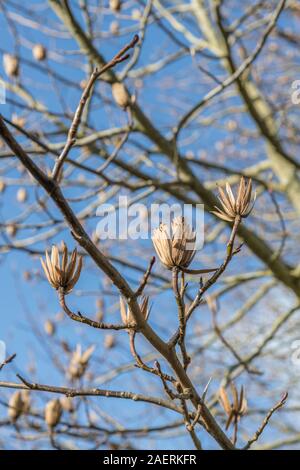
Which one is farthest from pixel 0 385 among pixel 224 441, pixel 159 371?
pixel 224 441

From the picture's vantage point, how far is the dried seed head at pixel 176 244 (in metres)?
0.77

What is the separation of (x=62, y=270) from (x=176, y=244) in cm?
18

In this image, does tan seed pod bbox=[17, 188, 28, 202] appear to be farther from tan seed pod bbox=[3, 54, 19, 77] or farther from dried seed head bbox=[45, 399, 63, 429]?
dried seed head bbox=[45, 399, 63, 429]

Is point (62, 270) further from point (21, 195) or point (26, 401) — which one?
point (21, 195)

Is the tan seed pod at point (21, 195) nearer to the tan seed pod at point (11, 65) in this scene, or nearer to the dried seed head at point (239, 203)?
the tan seed pod at point (11, 65)

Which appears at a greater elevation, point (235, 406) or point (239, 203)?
point (239, 203)

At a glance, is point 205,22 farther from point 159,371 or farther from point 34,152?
point 159,371

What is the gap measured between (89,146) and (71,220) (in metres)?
1.76

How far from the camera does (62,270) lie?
781 millimetres

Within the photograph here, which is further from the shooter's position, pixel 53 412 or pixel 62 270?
pixel 53 412

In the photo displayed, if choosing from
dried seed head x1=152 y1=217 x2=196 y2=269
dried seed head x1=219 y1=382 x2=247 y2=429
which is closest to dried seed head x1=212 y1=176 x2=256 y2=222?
dried seed head x1=152 y1=217 x2=196 y2=269

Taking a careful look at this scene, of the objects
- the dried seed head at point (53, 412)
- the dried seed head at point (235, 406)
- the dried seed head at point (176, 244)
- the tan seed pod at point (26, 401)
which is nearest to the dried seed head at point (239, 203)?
the dried seed head at point (176, 244)

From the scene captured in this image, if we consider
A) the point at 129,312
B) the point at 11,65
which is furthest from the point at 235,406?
the point at 11,65

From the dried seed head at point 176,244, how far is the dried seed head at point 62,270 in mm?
129
